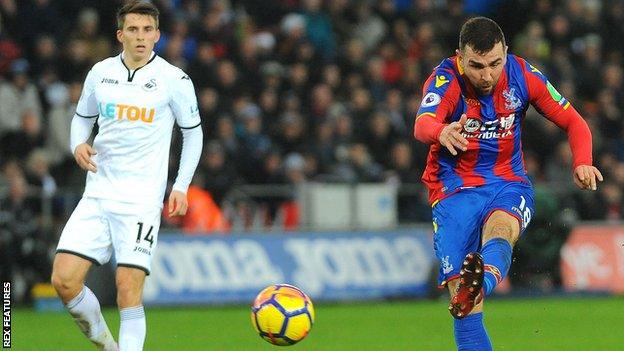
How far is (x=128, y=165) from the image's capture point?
8.52 meters

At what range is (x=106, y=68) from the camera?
8656 mm

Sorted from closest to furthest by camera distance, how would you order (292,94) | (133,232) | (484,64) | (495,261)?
(495,261), (484,64), (133,232), (292,94)

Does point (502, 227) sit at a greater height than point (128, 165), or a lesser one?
lesser

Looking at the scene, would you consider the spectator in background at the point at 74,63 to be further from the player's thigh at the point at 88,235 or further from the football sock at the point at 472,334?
the football sock at the point at 472,334

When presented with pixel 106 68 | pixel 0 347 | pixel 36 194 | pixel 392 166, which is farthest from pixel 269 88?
pixel 106 68

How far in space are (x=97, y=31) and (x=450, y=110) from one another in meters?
11.0

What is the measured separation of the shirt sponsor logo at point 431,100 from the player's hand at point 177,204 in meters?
1.69

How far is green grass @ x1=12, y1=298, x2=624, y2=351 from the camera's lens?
36.7 feet

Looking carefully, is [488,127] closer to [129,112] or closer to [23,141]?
[129,112]

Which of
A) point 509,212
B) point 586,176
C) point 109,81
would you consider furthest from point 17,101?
point 586,176

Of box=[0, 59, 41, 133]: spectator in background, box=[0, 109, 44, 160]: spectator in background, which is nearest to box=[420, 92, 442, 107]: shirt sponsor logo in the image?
box=[0, 109, 44, 160]: spectator in background

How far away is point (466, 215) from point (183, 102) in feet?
6.61

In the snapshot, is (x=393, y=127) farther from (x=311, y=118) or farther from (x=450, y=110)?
(x=450, y=110)

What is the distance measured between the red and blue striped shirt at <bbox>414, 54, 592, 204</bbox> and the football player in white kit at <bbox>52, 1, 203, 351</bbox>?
166 cm
